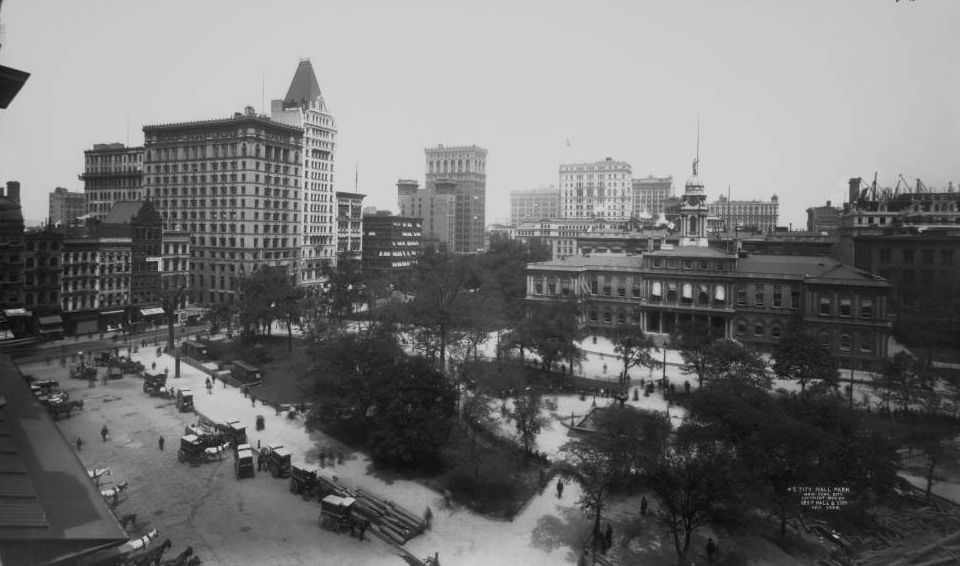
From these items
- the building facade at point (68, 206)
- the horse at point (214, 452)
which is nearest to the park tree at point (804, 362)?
the horse at point (214, 452)

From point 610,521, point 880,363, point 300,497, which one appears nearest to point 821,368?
point 880,363

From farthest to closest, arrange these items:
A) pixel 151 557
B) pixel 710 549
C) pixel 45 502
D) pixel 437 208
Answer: pixel 437 208
pixel 710 549
pixel 151 557
pixel 45 502

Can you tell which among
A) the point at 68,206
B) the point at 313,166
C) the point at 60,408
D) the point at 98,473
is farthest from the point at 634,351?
the point at 68,206

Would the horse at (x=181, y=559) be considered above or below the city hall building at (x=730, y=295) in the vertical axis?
below

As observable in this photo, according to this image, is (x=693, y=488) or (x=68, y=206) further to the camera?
(x=68, y=206)

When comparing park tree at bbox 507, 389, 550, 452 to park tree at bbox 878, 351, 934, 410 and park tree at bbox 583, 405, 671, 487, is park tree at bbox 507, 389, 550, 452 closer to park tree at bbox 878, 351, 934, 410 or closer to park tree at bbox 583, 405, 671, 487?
park tree at bbox 583, 405, 671, 487

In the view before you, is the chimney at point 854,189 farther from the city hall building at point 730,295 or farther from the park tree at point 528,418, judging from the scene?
the park tree at point 528,418

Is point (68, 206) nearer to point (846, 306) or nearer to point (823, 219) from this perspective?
point (846, 306)
